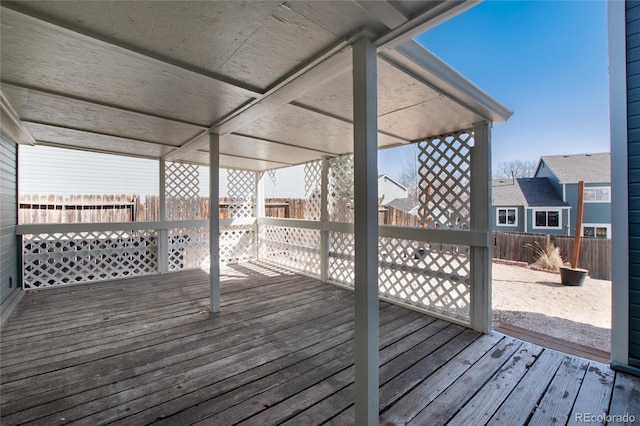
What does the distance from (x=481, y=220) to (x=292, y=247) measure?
3406 mm

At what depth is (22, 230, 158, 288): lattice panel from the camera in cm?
388

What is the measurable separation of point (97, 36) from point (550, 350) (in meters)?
3.85

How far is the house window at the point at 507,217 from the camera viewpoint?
38.8 feet

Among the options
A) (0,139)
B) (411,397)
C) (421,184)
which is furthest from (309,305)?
(0,139)

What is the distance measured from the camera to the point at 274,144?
140 inches

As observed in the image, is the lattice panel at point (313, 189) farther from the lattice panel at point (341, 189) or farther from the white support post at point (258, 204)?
the white support post at point (258, 204)

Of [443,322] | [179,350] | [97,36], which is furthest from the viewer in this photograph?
[443,322]

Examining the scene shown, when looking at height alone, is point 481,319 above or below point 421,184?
below

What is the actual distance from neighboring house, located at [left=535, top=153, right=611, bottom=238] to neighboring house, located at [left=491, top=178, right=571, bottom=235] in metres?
0.27

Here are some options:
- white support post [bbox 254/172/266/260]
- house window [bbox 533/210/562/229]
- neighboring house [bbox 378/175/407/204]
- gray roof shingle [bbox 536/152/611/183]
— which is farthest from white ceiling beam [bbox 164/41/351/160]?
neighboring house [bbox 378/175/407/204]

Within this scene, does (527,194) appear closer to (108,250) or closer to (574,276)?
(574,276)

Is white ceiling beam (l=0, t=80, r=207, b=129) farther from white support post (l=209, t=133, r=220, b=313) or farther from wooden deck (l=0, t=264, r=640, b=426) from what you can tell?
wooden deck (l=0, t=264, r=640, b=426)

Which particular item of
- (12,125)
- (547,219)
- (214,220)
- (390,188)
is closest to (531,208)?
(547,219)

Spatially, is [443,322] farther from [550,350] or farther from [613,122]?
[613,122]
